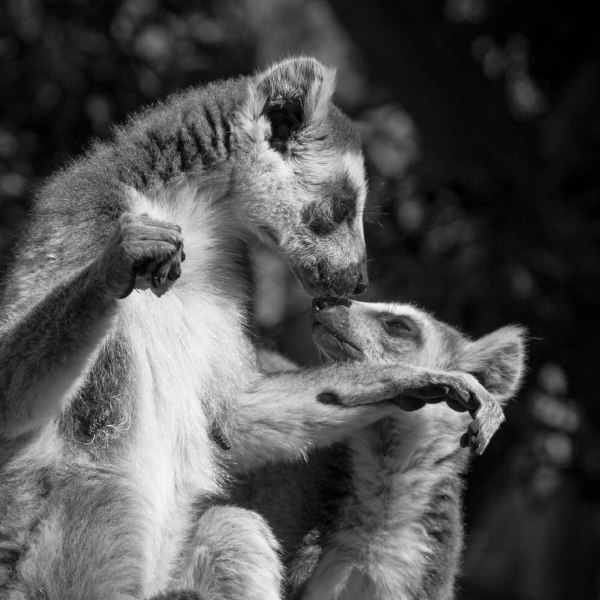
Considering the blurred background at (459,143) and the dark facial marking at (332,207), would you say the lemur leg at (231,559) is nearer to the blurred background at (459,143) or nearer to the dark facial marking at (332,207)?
the dark facial marking at (332,207)

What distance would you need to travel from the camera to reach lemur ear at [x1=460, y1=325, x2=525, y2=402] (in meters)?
6.29

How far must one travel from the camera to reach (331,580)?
5766 millimetres

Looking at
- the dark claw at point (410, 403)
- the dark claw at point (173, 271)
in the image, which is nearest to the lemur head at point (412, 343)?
the dark claw at point (410, 403)

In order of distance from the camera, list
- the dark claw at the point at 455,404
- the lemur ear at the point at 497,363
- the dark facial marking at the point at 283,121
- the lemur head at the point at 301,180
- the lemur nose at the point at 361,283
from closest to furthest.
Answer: the dark claw at the point at 455,404 → the lemur head at the point at 301,180 → the dark facial marking at the point at 283,121 → the lemur nose at the point at 361,283 → the lemur ear at the point at 497,363

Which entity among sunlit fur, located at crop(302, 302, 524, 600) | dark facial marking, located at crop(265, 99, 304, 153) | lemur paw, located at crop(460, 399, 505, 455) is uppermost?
dark facial marking, located at crop(265, 99, 304, 153)

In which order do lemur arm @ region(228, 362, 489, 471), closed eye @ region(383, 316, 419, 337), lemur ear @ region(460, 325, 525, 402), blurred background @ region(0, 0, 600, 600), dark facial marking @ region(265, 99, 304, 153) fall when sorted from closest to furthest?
lemur arm @ region(228, 362, 489, 471) → dark facial marking @ region(265, 99, 304, 153) → lemur ear @ region(460, 325, 525, 402) → closed eye @ region(383, 316, 419, 337) → blurred background @ region(0, 0, 600, 600)

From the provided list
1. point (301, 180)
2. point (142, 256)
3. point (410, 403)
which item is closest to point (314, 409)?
point (410, 403)

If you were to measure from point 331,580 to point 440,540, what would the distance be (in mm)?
692

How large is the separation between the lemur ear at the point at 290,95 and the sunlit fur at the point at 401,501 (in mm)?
1093

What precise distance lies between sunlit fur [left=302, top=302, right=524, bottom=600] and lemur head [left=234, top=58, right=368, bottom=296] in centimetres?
36

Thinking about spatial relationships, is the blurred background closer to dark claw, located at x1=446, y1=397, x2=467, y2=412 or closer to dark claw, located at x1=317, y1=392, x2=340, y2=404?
dark claw, located at x1=317, y1=392, x2=340, y2=404

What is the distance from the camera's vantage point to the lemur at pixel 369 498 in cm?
578

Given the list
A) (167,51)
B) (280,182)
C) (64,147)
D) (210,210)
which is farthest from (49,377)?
(167,51)

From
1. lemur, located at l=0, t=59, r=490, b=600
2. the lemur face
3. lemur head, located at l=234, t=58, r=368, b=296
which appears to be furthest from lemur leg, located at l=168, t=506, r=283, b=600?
lemur head, located at l=234, t=58, r=368, b=296
